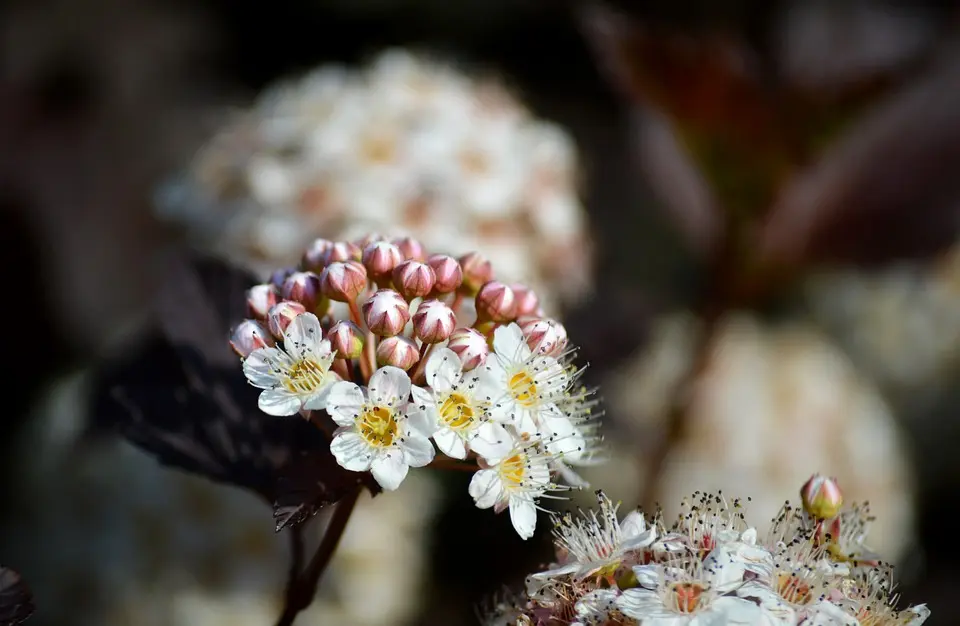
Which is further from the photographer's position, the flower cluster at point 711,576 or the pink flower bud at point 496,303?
the pink flower bud at point 496,303

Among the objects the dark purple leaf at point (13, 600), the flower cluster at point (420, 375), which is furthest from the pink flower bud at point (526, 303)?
the dark purple leaf at point (13, 600)

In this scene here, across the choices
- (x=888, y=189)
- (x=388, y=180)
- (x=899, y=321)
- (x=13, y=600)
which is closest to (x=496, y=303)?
(x=13, y=600)

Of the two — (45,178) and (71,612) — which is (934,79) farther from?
(45,178)

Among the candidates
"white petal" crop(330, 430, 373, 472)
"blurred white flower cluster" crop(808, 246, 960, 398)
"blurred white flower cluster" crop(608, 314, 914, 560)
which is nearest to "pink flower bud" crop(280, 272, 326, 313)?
"white petal" crop(330, 430, 373, 472)

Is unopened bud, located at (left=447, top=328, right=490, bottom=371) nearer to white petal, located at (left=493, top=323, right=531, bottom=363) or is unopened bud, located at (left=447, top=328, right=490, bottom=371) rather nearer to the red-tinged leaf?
white petal, located at (left=493, top=323, right=531, bottom=363)

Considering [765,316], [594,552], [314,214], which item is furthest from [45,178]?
[594,552]

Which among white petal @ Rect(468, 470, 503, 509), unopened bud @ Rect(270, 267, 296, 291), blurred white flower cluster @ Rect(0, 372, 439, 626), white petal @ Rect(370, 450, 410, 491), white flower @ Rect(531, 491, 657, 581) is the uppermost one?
unopened bud @ Rect(270, 267, 296, 291)

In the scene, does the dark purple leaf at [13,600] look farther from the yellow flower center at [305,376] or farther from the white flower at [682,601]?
the white flower at [682,601]
